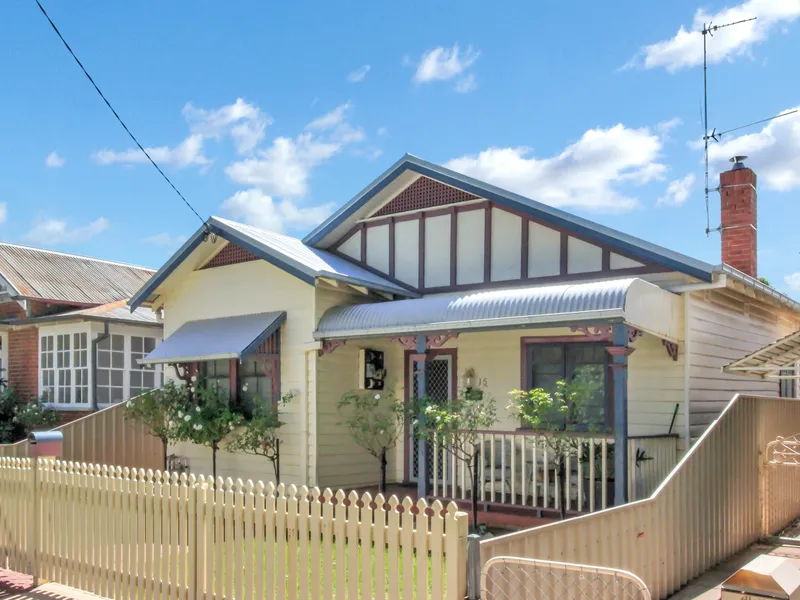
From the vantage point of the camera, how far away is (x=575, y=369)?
11.2 meters

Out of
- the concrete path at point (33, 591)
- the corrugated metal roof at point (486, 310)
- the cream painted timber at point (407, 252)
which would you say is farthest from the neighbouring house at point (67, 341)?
the concrete path at point (33, 591)

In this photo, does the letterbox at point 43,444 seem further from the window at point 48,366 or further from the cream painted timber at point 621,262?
the window at point 48,366

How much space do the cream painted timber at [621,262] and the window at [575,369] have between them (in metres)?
1.12

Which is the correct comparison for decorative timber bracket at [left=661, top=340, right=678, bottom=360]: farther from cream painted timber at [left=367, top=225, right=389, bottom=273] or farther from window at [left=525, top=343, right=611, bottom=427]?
cream painted timber at [left=367, top=225, right=389, bottom=273]

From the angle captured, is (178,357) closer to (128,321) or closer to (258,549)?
(128,321)

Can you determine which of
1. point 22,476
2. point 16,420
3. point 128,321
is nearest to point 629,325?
point 22,476

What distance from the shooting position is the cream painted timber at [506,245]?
1178cm

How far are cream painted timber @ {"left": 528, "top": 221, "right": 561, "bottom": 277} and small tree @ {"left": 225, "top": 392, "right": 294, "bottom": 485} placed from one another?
13.4 feet

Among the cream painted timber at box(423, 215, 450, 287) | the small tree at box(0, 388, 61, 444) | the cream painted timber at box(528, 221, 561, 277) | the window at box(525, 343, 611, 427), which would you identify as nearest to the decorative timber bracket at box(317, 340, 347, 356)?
the cream painted timber at box(423, 215, 450, 287)

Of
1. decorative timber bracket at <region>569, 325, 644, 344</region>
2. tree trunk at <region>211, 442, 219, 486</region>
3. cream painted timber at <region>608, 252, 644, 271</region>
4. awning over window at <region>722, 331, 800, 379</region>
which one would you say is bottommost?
tree trunk at <region>211, 442, 219, 486</region>

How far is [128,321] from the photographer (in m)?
17.4

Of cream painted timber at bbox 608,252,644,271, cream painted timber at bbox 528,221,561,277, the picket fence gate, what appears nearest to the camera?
the picket fence gate

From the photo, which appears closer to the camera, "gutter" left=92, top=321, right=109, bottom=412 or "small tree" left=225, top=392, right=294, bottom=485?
"small tree" left=225, top=392, right=294, bottom=485

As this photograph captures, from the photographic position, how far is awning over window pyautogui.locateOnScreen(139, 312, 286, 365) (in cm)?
1177
